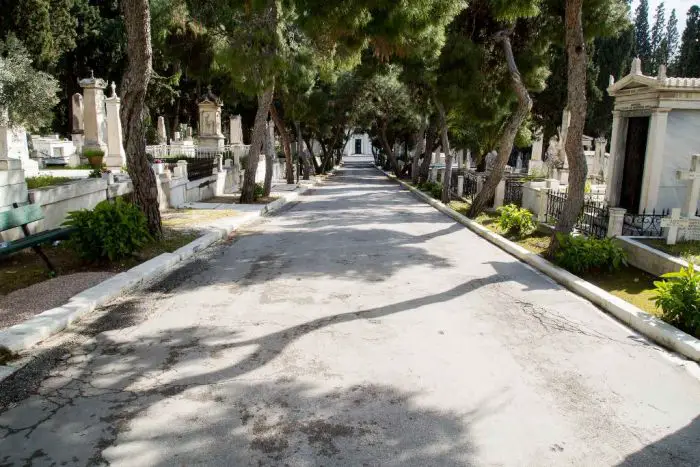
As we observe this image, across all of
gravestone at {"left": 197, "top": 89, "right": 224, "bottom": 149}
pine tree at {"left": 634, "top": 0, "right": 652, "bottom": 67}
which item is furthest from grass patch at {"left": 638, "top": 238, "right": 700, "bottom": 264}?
pine tree at {"left": 634, "top": 0, "right": 652, "bottom": 67}

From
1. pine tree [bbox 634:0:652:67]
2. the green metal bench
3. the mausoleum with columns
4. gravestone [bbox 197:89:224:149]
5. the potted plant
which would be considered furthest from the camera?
pine tree [bbox 634:0:652:67]

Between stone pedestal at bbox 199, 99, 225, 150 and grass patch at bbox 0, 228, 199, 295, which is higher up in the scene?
stone pedestal at bbox 199, 99, 225, 150

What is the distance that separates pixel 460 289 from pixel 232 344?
11.9 feet

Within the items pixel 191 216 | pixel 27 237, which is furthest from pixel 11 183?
pixel 191 216

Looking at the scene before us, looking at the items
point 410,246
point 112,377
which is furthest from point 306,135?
point 112,377

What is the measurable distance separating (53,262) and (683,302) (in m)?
8.58

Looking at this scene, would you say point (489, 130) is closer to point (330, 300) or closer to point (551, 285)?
point (551, 285)

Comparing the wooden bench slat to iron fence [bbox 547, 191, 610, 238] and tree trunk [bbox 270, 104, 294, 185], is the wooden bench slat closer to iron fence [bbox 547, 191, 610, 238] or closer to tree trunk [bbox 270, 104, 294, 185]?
iron fence [bbox 547, 191, 610, 238]

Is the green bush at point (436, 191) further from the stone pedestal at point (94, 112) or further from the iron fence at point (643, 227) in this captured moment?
the stone pedestal at point (94, 112)

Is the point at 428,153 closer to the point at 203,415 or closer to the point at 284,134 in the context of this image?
the point at 284,134

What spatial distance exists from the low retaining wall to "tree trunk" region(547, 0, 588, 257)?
37.2 inches

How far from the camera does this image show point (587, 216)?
12281 mm

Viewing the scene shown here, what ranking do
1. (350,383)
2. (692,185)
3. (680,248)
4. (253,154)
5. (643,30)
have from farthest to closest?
(643,30) < (253,154) < (692,185) < (680,248) < (350,383)

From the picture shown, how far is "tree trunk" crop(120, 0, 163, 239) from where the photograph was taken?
9.45 metres
